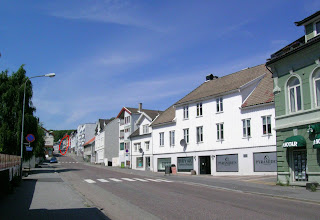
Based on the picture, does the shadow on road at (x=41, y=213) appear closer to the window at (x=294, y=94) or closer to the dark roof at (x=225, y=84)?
the window at (x=294, y=94)

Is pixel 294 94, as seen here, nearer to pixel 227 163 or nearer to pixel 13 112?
pixel 227 163

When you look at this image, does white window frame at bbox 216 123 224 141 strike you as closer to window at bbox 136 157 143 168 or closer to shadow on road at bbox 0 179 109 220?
window at bbox 136 157 143 168

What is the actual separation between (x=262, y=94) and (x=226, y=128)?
16.9ft

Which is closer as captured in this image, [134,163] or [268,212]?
[268,212]

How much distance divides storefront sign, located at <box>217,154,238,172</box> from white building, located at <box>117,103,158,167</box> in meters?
23.0

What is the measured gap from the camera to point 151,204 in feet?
41.3

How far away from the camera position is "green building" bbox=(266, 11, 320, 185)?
17781 millimetres

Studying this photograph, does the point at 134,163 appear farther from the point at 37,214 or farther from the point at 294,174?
the point at 37,214

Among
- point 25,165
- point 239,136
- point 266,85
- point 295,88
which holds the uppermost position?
point 266,85

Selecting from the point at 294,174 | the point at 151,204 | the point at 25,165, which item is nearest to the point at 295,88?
the point at 294,174

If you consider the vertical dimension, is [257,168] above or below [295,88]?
below

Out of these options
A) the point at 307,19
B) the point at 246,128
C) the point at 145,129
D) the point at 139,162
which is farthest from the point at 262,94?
the point at 139,162

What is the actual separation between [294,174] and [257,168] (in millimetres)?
→ 10103

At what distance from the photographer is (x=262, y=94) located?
3100 centimetres
